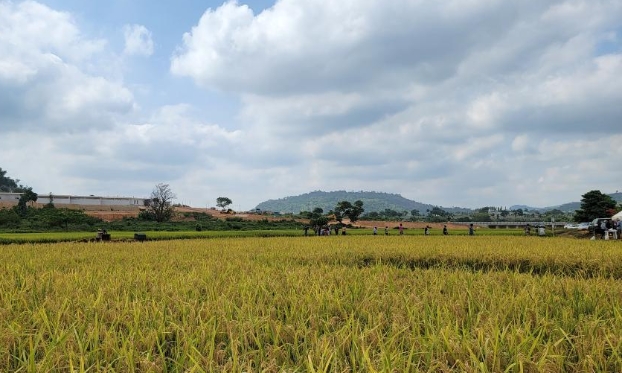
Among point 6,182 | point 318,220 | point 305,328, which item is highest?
point 6,182

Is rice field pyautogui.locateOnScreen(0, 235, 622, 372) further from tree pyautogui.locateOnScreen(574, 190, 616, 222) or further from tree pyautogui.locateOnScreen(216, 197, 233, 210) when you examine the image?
tree pyautogui.locateOnScreen(216, 197, 233, 210)

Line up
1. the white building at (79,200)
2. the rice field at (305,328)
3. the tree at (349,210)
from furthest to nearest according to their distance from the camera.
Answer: the white building at (79,200) < the tree at (349,210) < the rice field at (305,328)

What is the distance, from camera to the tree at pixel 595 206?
59.3 m

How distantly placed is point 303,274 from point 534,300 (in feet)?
11.2

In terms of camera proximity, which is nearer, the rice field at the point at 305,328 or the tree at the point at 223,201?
the rice field at the point at 305,328

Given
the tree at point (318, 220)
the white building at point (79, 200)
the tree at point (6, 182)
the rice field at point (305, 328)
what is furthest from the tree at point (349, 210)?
the tree at point (6, 182)

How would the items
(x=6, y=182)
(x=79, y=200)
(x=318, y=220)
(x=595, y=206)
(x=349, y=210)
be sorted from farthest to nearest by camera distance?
(x=6, y=182), (x=79, y=200), (x=349, y=210), (x=595, y=206), (x=318, y=220)

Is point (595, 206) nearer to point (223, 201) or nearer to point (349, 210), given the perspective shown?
point (349, 210)

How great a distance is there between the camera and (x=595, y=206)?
6084 cm

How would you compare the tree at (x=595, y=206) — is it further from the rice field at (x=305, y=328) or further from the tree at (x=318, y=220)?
the rice field at (x=305, y=328)

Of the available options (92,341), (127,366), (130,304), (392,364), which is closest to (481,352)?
(392,364)

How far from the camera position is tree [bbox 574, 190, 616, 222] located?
194 ft

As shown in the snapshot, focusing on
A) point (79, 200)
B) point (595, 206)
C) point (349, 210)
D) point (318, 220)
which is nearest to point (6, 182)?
point (79, 200)

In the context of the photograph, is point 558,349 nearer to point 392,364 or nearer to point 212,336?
point 392,364
